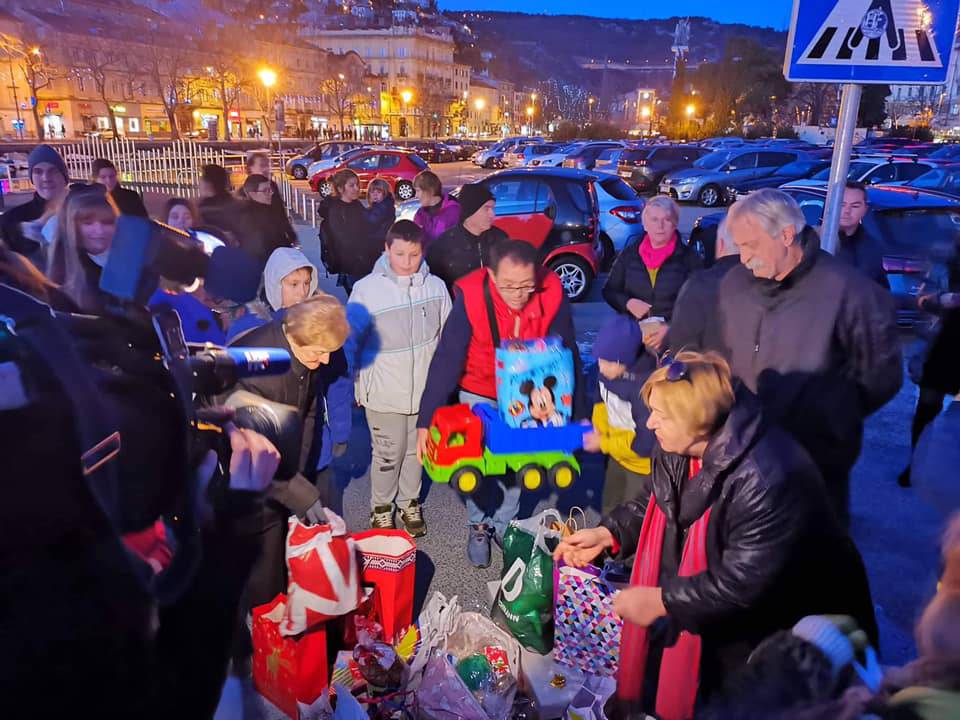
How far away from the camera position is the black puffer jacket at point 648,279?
4.43m

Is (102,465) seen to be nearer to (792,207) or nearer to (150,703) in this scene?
(150,703)

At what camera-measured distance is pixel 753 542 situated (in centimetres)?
191

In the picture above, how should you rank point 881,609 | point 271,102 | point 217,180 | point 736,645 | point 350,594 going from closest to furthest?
point 736,645 → point 350,594 → point 881,609 → point 217,180 → point 271,102

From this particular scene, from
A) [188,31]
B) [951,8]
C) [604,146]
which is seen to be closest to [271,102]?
[188,31]

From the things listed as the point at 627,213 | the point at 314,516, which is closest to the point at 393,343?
the point at 314,516

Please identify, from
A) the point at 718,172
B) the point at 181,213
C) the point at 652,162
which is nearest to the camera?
the point at 181,213

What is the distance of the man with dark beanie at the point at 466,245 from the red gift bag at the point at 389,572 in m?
2.62

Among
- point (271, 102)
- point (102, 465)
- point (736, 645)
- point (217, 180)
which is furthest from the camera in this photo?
point (271, 102)

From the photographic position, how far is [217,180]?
20.1 ft

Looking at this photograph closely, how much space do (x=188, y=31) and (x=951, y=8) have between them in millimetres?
62831

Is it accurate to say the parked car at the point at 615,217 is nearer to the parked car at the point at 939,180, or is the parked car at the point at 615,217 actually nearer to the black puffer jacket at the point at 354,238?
the black puffer jacket at the point at 354,238

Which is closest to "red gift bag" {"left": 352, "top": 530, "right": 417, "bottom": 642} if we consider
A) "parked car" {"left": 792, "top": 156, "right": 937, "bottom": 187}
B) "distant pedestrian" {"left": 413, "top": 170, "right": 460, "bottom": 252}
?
"distant pedestrian" {"left": 413, "top": 170, "right": 460, "bottom": 252}

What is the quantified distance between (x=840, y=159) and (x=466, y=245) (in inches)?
101

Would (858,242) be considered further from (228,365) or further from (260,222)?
(260,222)
